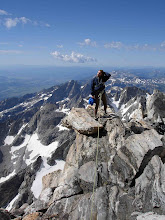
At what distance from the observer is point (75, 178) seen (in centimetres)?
1662

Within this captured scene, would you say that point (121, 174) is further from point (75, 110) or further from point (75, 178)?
point (75, 110)

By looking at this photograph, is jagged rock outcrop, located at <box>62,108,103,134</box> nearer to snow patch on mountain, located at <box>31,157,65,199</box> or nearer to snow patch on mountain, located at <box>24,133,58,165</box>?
snow patch on mountain, located at <box>31,157,65,199</box>

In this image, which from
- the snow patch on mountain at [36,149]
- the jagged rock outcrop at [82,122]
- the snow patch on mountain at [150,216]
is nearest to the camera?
the snow patch on mountain at [150,216]

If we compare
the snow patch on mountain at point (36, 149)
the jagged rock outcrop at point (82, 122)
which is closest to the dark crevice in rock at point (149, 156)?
the jagged rock outcrop at point (82, 122)

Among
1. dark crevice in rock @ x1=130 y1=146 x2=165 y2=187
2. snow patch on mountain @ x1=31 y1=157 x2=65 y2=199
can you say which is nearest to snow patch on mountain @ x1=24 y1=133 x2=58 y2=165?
snow patch on mountain @ x1=31 y1=157 x2=65 y2=199

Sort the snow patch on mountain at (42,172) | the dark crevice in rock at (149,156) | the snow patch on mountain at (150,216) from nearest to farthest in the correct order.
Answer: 1. the snow patch on mountain at (150,216)
2. the dark crevice in rock at (149,156)
3. the snow patch on mountain at (42,172)

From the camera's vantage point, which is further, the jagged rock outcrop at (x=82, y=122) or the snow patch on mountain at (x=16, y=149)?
the snow patch on mountain at (x=16, y=149)

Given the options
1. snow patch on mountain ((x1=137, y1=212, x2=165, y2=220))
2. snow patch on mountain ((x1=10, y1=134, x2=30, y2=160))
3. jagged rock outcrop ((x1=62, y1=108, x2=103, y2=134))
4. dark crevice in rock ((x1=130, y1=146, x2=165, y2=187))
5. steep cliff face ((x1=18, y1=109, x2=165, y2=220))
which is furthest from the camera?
snow patch on mountain ((x1=10, y1=134, x2=30, y2=160))

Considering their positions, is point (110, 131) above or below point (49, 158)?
above

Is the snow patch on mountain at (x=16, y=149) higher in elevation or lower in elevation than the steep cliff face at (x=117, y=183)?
lower

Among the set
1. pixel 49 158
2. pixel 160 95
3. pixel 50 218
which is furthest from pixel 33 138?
pixel 50 218

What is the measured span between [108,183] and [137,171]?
123 inches

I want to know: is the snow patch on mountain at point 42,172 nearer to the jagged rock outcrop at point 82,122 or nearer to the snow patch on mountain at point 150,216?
the jagged rock outcrop at point 82,122

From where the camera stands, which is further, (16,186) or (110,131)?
(16,186)
